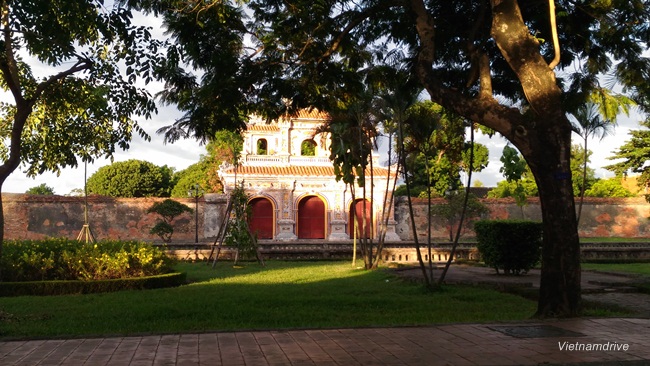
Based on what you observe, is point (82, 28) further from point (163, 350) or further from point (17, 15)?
point (163, 350)

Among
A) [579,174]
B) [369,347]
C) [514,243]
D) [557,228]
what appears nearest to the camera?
[369,347]

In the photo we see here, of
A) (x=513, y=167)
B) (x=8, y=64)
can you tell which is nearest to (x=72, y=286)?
(x=8, y=64)

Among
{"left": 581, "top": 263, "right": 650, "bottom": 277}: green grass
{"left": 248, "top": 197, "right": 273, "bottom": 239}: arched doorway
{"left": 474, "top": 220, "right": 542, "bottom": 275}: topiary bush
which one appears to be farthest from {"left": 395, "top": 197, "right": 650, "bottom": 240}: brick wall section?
{"left": 474, "top": 220, "right": 542, "bottom": 275}: topiary bush

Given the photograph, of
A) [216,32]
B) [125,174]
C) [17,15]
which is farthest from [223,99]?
[125,174]

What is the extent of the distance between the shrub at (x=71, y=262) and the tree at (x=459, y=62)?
193 inches

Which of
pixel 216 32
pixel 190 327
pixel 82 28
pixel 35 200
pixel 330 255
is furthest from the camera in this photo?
pixel 35 200

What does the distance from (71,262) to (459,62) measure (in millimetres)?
8207

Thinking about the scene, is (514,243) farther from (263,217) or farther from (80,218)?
(80,218)

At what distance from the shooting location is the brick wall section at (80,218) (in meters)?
31.8

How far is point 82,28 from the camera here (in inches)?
291

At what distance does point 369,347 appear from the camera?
543cm

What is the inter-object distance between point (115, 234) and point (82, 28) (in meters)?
27.4

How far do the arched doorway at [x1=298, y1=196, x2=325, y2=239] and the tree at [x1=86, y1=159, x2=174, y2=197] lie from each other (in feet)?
58.9

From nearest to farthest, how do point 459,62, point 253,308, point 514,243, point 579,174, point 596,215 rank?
point 253,308 < point 459,62 < point 514,243 < point 596,215 < point 579,174
